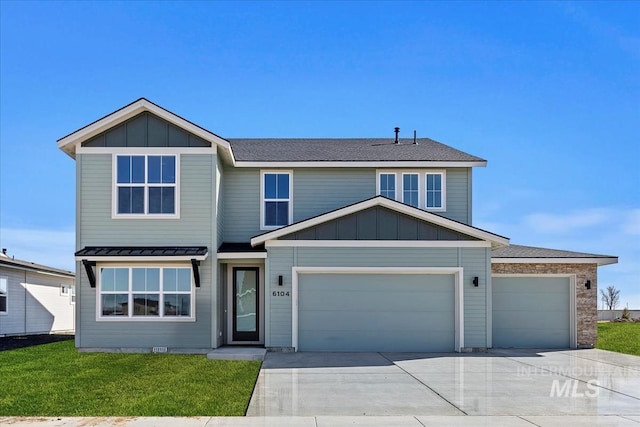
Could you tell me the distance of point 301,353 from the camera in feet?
48.6

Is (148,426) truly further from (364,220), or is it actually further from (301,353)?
(364,220)

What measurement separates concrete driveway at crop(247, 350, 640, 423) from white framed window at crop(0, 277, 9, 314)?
11665 mm

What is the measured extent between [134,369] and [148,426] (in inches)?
197

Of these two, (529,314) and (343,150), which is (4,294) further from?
(529,314)

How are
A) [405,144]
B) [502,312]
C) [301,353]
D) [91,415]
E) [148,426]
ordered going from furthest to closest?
1. [405,144]
2. [502,312]
3. [301,353]
4. [91,415]
5. [148,426]

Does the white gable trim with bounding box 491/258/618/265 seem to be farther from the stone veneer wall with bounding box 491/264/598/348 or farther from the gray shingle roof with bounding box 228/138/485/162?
the gray shingle roof with bounding box 228/138/485/162

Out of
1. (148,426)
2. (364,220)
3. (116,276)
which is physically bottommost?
(148,426)

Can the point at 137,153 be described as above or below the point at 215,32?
below

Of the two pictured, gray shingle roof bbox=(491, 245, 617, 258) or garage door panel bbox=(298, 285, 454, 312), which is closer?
garage door panel bbox=(298, 285, 454, 312)

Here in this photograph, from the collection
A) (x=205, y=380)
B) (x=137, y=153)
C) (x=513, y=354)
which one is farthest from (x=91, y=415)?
(x=513, y=354)

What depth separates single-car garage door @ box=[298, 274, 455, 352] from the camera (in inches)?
604

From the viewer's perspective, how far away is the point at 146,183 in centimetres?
1541

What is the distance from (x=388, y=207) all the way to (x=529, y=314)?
224 inches

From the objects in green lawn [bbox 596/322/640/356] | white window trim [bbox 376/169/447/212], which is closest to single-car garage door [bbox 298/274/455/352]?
white window trim [bbox 376/169/447/212]
